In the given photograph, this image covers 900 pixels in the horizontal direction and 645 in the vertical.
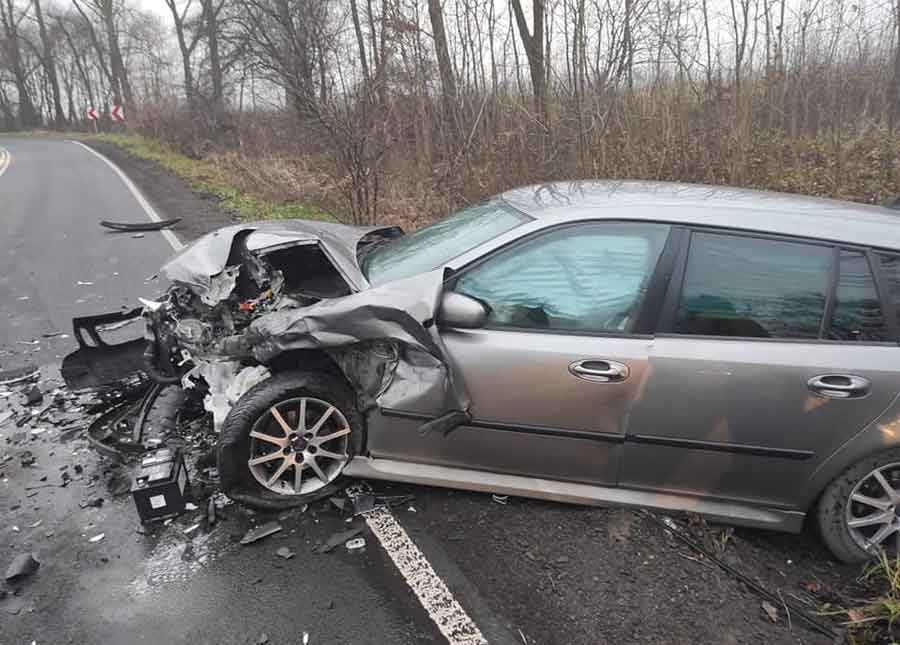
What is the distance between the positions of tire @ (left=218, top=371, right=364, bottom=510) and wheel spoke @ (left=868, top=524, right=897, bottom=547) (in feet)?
7.94

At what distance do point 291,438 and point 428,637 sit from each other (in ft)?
3.90

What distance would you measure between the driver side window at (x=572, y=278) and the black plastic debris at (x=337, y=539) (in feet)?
3.87

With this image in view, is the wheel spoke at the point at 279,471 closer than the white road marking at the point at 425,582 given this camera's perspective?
No

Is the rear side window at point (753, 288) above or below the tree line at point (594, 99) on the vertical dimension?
below

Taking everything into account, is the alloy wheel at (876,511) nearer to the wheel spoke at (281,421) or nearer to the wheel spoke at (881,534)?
the wheel spoke at (881,534)

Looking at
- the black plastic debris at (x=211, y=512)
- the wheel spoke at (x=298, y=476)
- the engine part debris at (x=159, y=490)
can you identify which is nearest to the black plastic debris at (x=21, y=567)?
the engine part debris at (x=159, y=490)

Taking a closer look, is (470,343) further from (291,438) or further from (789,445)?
(789,445)

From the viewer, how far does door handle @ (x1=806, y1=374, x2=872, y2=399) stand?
2580 mm

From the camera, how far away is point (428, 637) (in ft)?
7.59

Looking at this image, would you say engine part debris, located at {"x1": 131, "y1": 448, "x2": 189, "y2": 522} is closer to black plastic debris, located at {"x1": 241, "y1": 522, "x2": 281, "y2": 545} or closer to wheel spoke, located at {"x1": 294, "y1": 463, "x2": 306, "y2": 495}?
black plastic debris, located at {"x1": 241, "y1": 522, "x2": 281, "y2": 545}

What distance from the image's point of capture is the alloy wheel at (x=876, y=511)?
2.73 metres

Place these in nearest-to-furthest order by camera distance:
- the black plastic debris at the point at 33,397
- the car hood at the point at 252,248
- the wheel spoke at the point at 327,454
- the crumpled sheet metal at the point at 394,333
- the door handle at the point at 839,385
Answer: the door handle at the point at 839,385 < the crumpled sheet metal at the point at 394,333 < the wheel spoke at the point at 327,454 < the car hood at the point at 252,248 < the black plastic debris at the point at 33,397

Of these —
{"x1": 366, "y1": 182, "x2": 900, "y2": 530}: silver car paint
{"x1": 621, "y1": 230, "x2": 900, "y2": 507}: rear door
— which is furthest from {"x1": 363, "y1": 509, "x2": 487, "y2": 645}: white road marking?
{"x1": 621, "y1": 230, "x2": 900, "y2": 507}: rear door

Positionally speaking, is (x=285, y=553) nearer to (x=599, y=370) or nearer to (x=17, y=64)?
(x=599, y=370)
